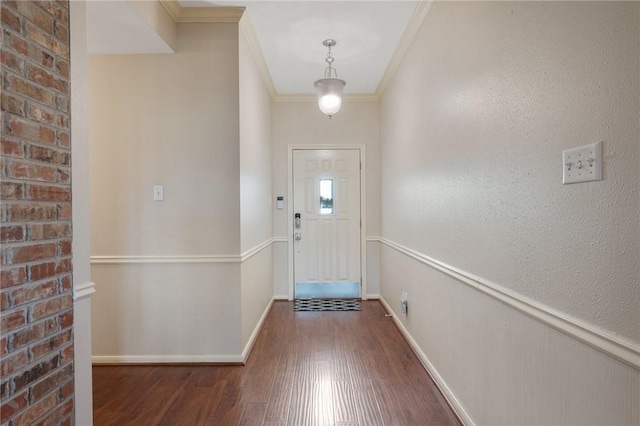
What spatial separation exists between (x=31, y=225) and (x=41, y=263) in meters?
0.14

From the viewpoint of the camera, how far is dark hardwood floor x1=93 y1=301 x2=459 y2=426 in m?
1.93

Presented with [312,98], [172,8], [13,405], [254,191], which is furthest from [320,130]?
[13,405]

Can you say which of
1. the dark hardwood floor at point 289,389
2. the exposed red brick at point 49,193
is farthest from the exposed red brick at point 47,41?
the dark hardwood floor at point 289,389

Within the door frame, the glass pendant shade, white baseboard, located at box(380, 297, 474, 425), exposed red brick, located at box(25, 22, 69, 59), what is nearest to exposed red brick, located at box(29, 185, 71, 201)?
exposed red brick, located at box(25, 22, 69, 59)

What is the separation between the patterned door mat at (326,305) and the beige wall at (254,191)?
384 millimetres

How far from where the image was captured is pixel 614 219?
35.2 inches

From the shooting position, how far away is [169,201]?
8.46 feet

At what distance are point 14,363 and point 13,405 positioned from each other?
13 centimetres

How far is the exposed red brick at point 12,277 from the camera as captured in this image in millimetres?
1090

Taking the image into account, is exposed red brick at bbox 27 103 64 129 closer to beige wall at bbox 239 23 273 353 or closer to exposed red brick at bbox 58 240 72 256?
exposed red brick at bbox 58 240 72 256

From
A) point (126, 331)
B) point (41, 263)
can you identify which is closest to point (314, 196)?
point (126, 331)

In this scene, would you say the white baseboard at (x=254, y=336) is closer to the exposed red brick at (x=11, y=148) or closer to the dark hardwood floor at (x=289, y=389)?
the dark hardwood floor at (x=289, y=389)

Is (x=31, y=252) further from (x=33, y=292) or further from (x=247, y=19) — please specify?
(x=247, y=19)

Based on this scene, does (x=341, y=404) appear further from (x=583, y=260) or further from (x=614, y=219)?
(x=614, y=219)
